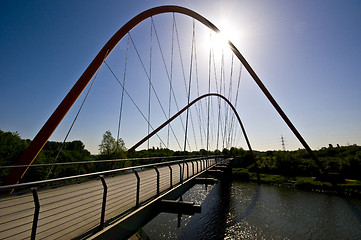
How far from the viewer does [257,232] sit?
16203mm

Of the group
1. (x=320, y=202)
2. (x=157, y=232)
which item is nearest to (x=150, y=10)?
(x=157, y=232)

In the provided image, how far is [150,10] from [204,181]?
15.8 metres

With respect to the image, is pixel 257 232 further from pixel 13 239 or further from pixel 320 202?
pixel 13 239

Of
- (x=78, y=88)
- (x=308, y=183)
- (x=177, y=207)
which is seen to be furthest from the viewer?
(x=308, y=183)

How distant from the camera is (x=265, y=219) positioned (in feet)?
63.6

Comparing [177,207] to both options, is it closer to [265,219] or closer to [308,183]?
[265,219]

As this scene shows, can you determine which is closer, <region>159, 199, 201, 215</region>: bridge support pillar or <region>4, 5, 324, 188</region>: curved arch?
<region>159, 199, 201, 215</region>: bridge support pillar

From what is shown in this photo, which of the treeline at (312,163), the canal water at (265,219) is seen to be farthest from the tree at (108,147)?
the treeline at (312,163)

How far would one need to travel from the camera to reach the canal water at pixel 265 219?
1583 centimetres

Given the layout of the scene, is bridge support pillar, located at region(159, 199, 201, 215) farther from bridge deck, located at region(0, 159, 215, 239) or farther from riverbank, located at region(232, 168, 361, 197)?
riverbank, located at region(232, 168, 361, 197)

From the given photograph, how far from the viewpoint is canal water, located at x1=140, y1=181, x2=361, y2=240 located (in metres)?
15.8

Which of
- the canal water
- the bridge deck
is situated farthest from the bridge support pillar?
the canal water

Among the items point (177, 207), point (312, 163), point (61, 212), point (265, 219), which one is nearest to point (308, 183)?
point (312, 163)

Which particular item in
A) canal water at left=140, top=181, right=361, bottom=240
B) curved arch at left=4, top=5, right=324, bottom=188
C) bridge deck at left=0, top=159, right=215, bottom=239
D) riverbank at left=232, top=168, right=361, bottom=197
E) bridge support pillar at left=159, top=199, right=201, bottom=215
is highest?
curved arch at left=4, top=5, right=324, bottom=188
